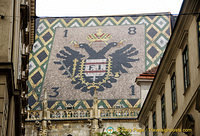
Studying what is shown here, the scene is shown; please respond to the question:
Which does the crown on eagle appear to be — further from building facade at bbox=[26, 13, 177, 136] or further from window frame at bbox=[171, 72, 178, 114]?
window frame at bbox=[171, 72, 178, 114]

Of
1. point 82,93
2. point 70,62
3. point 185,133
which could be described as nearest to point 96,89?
point 82,93

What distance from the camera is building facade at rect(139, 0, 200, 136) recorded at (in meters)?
13.2

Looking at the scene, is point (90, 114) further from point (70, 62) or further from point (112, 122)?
point (70, 62)

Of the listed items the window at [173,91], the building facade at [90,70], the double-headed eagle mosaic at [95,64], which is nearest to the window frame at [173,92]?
the window at [173,91]

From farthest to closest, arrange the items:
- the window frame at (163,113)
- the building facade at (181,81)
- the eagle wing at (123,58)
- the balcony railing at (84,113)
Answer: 1. the eagle wing at (123,58)
2. the balcony railing at (84,113)
3. the window frame at (163,113)
4. the building facade at (181,81)

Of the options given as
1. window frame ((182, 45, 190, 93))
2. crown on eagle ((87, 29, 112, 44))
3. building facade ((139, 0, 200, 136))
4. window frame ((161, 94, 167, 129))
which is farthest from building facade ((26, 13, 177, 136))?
window frame ((182, 45, 190, 93))

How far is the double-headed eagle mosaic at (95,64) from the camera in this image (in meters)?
32.3

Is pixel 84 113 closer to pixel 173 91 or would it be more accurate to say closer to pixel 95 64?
pixel 95 64

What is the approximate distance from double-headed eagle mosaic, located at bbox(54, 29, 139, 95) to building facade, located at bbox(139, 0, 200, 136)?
1369 centimetres

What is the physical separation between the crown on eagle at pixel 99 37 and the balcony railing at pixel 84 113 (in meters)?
6.21

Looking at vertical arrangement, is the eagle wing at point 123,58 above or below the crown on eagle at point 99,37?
below

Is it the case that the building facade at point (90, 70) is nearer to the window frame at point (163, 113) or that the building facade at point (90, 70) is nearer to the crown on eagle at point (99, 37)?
the crown on eagle at point (99, 37)

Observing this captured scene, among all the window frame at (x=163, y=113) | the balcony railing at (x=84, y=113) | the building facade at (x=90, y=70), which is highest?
the building facade at (x=90, y=70)

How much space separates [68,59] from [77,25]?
3478 millimetres
